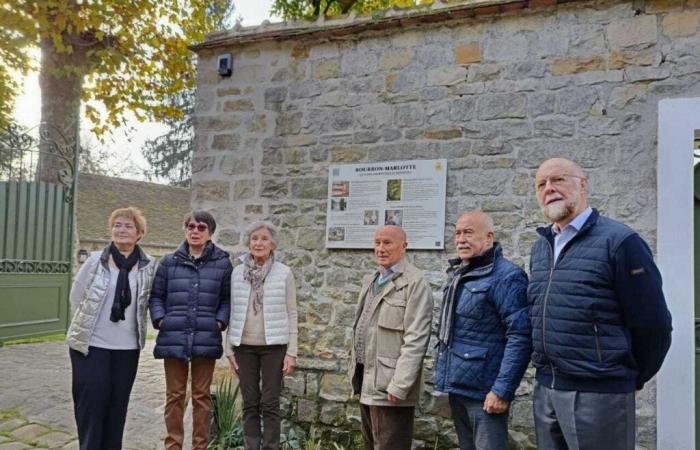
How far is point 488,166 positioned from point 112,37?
6.73 meters

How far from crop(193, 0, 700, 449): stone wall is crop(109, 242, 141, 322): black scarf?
1.37m

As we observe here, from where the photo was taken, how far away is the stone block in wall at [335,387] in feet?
14.8

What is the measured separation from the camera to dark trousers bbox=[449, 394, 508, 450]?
2.83m

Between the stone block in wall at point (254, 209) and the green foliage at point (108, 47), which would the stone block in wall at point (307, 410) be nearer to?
the stone block in wall at point (254, 209)

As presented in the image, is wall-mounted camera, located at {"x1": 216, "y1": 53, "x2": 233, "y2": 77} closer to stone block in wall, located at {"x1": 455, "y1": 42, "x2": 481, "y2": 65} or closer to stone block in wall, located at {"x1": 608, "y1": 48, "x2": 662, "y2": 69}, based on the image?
stone block in wall, located at {"x1": 455, "y1": 42, "x2": 481, "y2": 65}

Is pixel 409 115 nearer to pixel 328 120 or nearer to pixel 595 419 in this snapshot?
pixel 328 120

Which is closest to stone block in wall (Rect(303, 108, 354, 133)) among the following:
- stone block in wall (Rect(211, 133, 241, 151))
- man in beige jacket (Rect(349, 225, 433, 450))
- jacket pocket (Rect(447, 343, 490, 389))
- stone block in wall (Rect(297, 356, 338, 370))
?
stone block in wall (Rect(211, 133, 241, 151))

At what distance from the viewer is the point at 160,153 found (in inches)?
1014

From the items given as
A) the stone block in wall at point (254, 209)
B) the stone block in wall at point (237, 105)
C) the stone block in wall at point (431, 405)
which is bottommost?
the stone block in wall at point (431, 405)

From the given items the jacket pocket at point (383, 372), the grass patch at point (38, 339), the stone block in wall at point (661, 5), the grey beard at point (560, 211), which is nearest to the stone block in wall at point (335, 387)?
the jacket pocket at point (383, 372)

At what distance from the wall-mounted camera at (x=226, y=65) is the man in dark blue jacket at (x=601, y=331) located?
352 centimetres

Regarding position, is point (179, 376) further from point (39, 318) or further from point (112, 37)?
point (112, 37)

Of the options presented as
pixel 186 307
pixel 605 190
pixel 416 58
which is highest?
pixel 416 58

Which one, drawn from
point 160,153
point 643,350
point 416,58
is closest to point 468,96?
point 416,58
